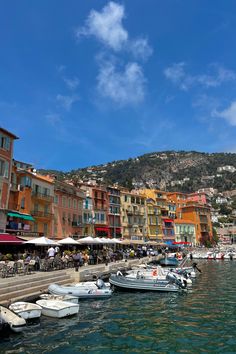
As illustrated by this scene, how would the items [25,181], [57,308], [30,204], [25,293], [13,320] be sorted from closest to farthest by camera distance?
[13,320]
[57,308]
[25,293]
[25,181]
[30,204]

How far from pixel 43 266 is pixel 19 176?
63.2ft

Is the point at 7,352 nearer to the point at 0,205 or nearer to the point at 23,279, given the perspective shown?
the point at 23,279

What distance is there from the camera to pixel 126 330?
15.2m

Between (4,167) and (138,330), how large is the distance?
25.9 metres

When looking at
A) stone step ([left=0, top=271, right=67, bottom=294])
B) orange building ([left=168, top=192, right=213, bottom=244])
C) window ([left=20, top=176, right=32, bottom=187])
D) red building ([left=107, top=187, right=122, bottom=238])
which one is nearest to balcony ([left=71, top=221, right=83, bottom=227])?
red building ([left=107, top=187, right=122, bottom=238])

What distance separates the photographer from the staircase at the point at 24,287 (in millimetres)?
16797

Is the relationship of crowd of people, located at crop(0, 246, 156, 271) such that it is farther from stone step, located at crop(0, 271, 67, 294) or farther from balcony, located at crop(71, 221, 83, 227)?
balcony, located at crop(71, 221, 83, 227)

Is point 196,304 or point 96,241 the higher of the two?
point 96,241

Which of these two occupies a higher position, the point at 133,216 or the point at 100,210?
the point at 133,216

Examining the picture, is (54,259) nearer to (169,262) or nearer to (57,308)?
(57,308)

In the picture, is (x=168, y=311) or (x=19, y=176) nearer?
(x=168, y=311)

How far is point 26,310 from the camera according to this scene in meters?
15.2

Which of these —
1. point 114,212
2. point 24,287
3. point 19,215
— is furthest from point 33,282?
point 114,212

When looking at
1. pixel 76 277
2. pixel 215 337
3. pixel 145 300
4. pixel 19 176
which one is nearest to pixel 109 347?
pixel 215 337
